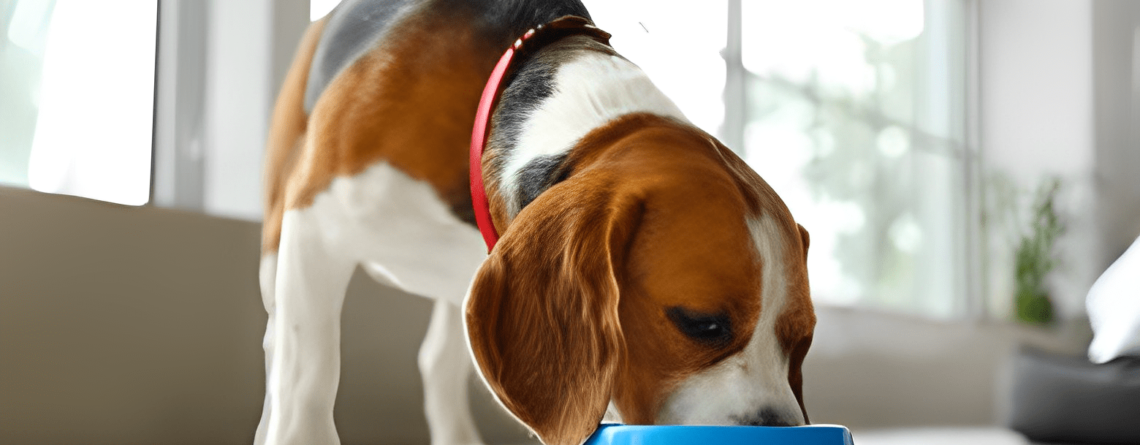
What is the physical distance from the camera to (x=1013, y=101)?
3.88m

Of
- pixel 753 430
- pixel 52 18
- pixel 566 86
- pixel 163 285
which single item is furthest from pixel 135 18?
pixel 753 430

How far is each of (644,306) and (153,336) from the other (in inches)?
36.8

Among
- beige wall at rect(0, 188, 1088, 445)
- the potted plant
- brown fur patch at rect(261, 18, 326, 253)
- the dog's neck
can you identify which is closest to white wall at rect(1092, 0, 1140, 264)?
the potted plant

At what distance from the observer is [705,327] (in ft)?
2.77

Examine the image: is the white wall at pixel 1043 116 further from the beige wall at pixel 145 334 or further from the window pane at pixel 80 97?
the window pane at pixel 80 97

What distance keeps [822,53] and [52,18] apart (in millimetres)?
2456

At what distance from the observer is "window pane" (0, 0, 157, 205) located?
1450 mm

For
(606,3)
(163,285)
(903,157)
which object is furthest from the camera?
(903,157)

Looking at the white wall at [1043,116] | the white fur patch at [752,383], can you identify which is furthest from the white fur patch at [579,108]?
the white wall at [1043,116]

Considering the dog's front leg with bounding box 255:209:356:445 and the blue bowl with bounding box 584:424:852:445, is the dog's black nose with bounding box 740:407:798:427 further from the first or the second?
the dog's front leg with bounding box 255:209:356:445

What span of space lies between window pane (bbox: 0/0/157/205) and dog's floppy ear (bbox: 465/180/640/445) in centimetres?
92

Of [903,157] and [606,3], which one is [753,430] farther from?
[903,157]

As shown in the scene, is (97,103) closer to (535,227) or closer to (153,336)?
(153,336)

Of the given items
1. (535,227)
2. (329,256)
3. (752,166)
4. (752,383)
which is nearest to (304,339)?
(329,256)
